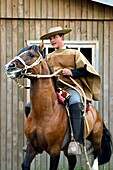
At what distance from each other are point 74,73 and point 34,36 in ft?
9.73

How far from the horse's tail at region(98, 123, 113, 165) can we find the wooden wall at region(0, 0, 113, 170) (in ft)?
5.53

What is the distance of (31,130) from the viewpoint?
807 cm

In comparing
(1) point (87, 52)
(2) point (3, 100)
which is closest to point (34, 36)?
(1) point (87, 52)

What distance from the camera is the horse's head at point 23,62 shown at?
7.62m

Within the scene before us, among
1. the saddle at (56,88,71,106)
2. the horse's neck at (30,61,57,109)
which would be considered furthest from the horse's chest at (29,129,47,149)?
the saddle at (56,88,71,106)

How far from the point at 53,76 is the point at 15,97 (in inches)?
127

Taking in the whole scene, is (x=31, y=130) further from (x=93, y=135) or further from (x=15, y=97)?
(x=15, y=97)

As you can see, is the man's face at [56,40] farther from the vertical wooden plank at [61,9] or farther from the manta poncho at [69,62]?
the vertical wooden plank at [61,9]

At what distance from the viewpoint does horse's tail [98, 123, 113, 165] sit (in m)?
9.79

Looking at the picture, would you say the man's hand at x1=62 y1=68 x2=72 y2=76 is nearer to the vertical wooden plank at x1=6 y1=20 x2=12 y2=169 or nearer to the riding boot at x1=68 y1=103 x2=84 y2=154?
Result: the riding boot at x1=68 y1=103 x2=84 y2=154

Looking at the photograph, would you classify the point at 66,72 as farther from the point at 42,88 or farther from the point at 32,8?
the point at 32,8

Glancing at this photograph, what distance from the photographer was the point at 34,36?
37.2ft

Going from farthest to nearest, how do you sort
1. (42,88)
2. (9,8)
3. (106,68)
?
1. (106,68)
2. (9,8)
3. (42,88)

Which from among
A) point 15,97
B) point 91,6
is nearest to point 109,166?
point 15,97
